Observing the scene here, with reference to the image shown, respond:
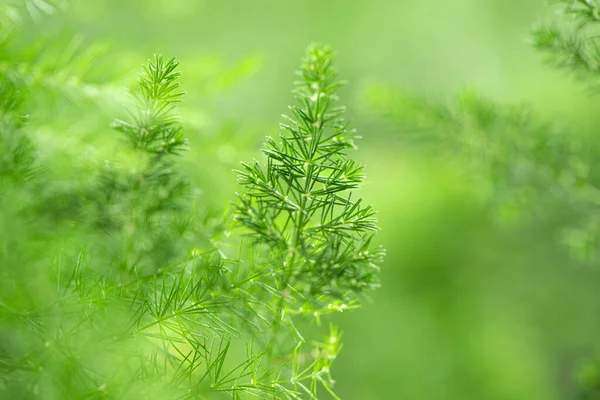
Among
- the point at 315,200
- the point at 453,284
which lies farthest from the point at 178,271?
the point at 453,284

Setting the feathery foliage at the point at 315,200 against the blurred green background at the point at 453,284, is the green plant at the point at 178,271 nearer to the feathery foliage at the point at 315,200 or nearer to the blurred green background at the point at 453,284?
the feathery foliage at the point at 315,200

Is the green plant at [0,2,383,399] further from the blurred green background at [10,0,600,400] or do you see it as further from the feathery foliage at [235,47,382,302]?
the blurred green background at [10,0,600,400]

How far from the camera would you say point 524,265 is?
0.87 m

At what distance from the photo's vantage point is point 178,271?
214mm

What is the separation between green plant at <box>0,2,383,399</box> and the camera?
19 centimetres

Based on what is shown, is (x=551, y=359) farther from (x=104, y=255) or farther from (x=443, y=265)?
(x=104, y=255)

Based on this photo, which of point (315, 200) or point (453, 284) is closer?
point (315, 200)

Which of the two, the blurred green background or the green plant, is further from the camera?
the blurred green background

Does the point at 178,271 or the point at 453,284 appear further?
the point at 453,284

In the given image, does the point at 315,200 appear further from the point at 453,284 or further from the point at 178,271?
the point at 453,284

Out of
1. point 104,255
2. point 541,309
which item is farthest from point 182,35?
point 104,255

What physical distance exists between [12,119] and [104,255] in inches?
2.6

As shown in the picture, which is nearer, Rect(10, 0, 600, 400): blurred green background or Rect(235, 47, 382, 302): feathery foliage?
Rect(235, 47, 382, 302): feathery foliage

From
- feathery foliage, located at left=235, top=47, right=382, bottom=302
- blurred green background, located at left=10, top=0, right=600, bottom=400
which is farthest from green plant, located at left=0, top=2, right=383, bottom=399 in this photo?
blurred green background, located at left=10, top=0, right=600, bottom=400
